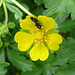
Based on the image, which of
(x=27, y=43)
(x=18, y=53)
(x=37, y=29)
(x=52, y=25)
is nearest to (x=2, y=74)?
(x=18, y=53)

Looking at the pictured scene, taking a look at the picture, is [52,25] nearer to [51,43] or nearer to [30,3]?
[51,43]

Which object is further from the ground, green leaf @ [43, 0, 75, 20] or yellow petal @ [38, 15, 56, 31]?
green leaf @ [43, 0, 75, 20]

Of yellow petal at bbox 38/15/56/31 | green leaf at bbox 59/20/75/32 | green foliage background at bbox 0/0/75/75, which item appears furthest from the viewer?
green leaf at bbox 59/20/75/32

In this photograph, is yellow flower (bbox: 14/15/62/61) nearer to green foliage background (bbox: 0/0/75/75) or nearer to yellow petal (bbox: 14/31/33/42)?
yellow petal (bbox: 14/31/33/42)

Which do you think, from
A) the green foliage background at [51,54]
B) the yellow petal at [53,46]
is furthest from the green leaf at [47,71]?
the yellow petal at [53,46]

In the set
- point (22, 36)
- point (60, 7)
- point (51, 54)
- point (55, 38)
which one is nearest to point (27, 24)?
point (22, 36)

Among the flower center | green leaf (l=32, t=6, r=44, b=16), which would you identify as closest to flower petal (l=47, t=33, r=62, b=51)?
the flower center
